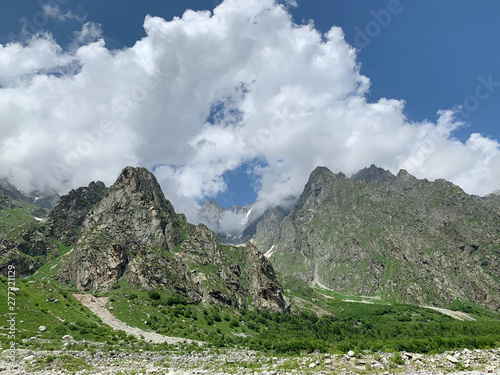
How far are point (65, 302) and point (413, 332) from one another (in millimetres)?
155180

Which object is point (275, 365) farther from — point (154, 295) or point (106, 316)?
point (154, 295)

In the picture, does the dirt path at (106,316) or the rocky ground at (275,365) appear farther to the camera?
the dirt path at (106,316)

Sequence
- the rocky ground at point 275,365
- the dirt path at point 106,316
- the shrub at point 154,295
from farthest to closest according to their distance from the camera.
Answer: the shrub at point 154,295 < the dirt path at point 106,316 < the rocky ground at point 275,365

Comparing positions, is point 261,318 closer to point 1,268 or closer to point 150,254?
point 150,254

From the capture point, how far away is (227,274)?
195500 mm

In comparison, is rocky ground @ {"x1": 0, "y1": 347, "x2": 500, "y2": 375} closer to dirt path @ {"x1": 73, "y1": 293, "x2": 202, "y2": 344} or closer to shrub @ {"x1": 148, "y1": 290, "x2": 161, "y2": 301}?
dirt path @ {"x1": 73, "y1": 293, "x2": 202, "y2": 344}

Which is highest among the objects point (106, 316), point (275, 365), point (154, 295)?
point (154, 295)

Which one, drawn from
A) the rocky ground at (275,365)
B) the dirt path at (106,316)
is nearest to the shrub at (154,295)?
the dirt path at (106,316)

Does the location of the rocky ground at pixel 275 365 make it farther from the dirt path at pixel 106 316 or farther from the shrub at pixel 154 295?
the shrub at pixel 154 295

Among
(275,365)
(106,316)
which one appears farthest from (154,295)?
(275,365)

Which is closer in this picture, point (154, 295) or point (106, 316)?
point (106, 316)

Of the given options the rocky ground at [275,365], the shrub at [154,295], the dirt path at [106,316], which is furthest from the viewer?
the shrub at [154,295]

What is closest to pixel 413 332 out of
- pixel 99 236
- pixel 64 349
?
pixel 64 349

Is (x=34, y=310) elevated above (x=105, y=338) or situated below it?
above
